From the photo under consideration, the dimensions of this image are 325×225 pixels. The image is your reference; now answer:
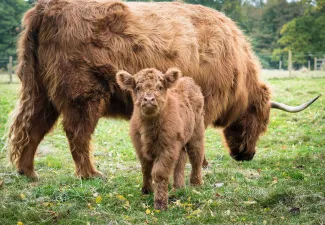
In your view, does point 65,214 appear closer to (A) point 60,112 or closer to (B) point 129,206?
(B) point 129,206

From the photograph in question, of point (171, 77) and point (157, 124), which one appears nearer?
point (157, 124)

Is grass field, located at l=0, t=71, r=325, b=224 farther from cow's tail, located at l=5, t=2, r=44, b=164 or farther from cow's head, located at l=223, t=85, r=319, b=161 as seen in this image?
cow's tail, located at l=5, t=2, r=44, b=164

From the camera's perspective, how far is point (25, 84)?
625 centimetres

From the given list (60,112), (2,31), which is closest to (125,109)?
(60,112)

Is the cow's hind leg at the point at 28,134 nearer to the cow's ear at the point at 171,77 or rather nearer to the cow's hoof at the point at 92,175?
the cow's hoof at the point at 92,175

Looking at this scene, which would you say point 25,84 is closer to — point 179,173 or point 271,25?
point 179,173

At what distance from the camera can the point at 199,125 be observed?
231 inches

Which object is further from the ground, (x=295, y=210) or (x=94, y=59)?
(x=94, y=59)

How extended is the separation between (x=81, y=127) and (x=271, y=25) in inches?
1434

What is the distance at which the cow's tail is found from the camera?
20.1 ft

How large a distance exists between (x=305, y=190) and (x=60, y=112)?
3.03 m

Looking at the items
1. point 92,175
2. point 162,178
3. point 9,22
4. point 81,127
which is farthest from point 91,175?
point 9,22

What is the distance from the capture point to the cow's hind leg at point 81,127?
6008mm

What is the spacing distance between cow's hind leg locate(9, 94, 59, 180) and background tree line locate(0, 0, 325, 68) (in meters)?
19.6
